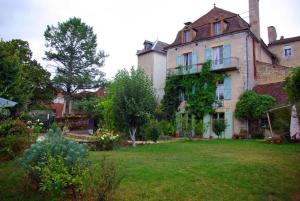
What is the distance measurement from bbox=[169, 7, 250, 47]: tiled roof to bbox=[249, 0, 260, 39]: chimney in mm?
671

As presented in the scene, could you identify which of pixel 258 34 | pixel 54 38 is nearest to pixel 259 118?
pixel 258 34

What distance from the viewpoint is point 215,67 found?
86.8ft

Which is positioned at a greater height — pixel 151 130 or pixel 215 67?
pixel 215 67

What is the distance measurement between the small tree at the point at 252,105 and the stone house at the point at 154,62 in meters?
10.1

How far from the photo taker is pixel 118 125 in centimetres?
1742

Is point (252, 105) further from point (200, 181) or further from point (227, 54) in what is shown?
point (200, 181)

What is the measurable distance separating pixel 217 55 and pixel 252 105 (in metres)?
5.73

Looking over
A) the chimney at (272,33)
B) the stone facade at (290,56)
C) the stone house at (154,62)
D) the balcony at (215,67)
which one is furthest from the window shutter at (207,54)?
the chimney at (272,33)

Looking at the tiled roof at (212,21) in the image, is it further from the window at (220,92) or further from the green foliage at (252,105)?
the green foliage at (252,105)

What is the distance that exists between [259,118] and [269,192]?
1666 centimetres

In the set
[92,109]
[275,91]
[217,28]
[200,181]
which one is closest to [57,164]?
[200,181]

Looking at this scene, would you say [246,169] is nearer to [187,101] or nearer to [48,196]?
[48,196]

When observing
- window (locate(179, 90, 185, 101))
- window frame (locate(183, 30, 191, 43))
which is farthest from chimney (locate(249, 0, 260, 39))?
window (locate(179, 90, 185, 101))

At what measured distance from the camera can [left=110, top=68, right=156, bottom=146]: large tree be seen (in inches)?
654
